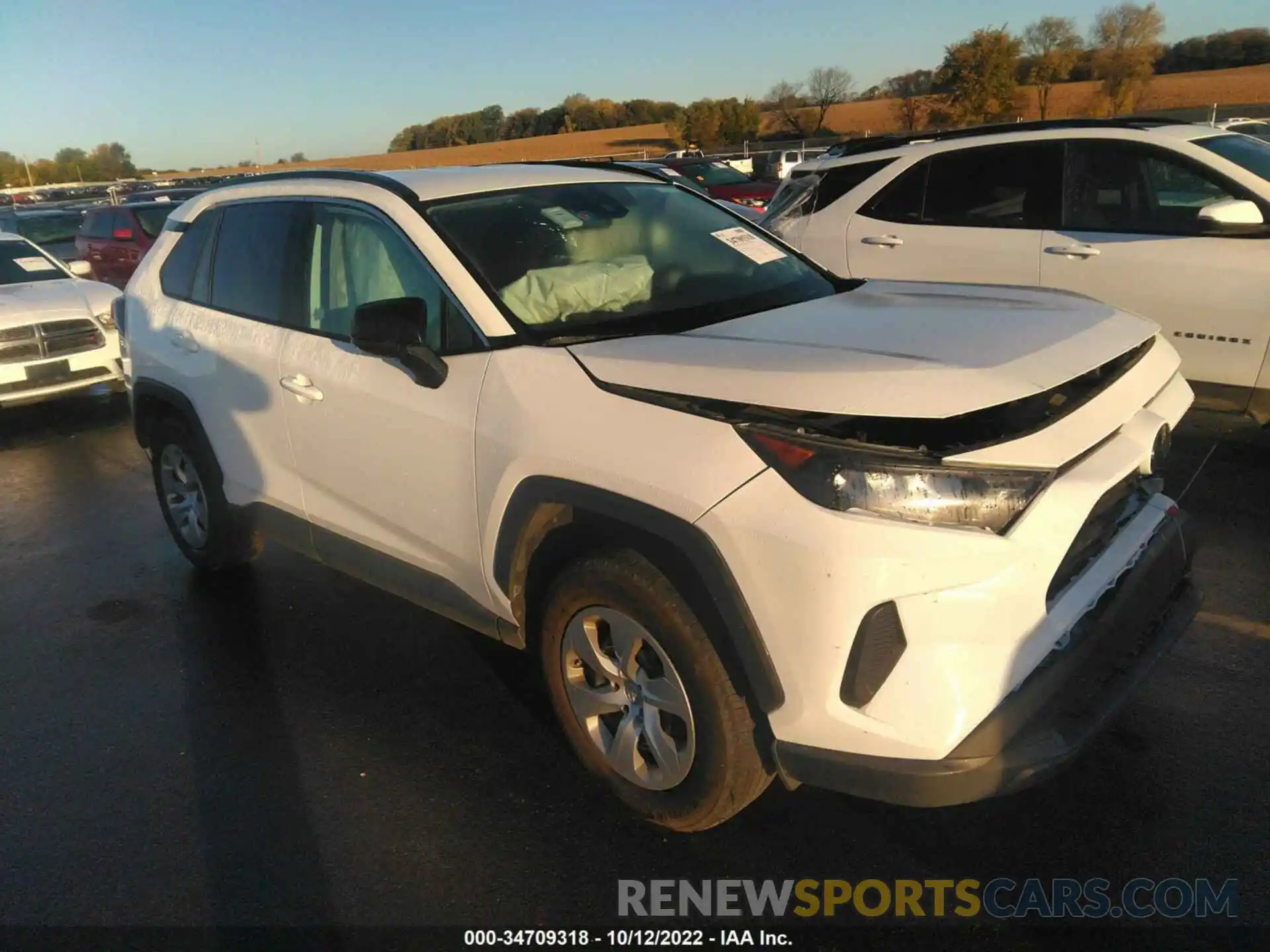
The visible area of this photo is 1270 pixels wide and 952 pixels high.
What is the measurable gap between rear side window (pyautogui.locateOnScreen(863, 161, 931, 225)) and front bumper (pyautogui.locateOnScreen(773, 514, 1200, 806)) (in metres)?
4.34

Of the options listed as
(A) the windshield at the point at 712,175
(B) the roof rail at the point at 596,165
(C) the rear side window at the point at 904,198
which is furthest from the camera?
(A) the windshield at the point at 712,175

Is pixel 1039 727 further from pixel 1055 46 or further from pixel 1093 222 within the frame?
pixel 1055 46

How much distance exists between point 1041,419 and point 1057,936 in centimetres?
Result: 125

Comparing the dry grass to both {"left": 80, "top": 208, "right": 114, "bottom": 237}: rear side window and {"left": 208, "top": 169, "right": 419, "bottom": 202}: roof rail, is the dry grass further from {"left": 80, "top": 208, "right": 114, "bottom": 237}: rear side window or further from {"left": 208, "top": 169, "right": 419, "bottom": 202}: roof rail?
{"left": 208, "top": 169, "right": 419, "bottom": 202}: roof rail

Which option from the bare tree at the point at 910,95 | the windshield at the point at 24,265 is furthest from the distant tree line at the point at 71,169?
the windshield at the point at 24,265

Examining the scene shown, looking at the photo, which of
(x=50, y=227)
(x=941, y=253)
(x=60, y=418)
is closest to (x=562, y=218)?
(x=941, y=253)

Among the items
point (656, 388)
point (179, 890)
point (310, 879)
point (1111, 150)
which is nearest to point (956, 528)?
point (656, 388)

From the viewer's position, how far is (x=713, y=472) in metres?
2.32

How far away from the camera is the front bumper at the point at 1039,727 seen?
7.12 ft

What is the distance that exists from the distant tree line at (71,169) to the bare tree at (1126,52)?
69354 mm

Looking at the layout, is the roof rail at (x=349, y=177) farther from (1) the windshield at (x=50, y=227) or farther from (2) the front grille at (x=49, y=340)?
(1) the windshield at (x=50, y=227)

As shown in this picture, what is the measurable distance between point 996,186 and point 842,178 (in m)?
1.18

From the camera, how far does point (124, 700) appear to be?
149 inches

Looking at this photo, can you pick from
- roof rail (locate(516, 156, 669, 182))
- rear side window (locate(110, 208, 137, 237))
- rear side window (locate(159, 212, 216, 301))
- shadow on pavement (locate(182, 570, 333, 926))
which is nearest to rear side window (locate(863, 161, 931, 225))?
roof rail (locate(516, 156, 669, 182))
